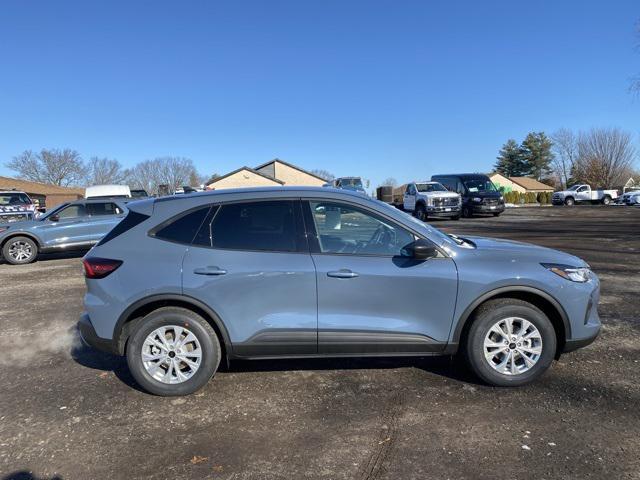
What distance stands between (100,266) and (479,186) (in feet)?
74.6

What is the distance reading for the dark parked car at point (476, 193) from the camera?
2306 centimetres

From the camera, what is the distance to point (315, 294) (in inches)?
142

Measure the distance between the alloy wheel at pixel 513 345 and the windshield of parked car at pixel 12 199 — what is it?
1758cm

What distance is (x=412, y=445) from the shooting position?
295 centimetres

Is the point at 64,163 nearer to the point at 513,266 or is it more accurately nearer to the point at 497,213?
the point at 497,213

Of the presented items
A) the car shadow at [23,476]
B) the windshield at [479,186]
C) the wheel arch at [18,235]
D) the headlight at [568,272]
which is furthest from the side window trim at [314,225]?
the windshield at [479,186]

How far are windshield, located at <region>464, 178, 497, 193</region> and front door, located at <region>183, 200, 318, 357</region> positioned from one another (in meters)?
21.4

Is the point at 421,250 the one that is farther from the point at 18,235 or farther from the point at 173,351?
the point at 18,235

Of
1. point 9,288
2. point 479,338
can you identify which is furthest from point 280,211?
point 9,288

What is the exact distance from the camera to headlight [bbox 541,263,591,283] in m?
3.72

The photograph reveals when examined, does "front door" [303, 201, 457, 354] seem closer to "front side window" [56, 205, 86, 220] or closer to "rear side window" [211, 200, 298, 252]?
"rear side window" [211, 200, 298, 252]

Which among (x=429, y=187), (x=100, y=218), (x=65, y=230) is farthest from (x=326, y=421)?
(x=429, y=187)

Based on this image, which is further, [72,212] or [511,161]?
[511,161]

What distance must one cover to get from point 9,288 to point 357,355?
26.1 feet
